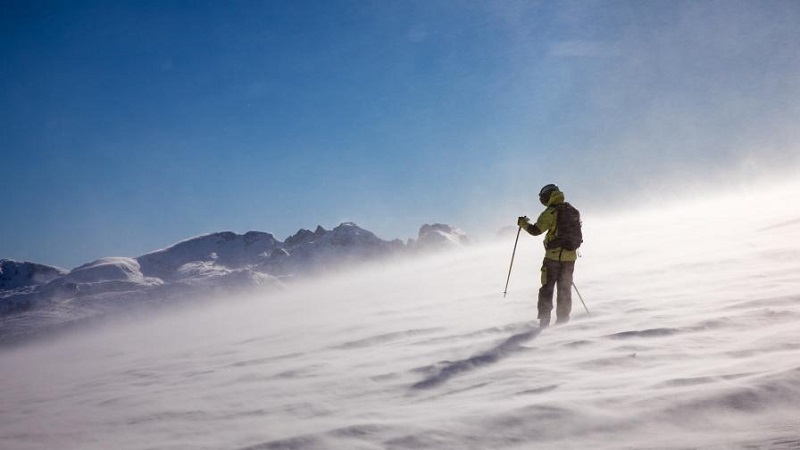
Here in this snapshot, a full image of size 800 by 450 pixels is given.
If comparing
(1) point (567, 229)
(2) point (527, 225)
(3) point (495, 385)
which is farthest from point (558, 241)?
(3) point (495, 385)

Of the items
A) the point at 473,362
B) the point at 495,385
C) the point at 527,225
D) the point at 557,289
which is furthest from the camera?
the point at 527,225

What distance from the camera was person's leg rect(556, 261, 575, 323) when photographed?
7.89 metres

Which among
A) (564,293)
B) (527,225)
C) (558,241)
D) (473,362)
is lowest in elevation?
(473,362)

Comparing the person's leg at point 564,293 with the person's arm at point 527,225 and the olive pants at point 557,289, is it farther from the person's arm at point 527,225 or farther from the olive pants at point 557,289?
the person's arm at point 527,225

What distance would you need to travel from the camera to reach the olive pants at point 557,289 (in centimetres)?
791

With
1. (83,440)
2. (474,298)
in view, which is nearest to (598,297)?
(474,298)

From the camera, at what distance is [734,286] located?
24.7 feet

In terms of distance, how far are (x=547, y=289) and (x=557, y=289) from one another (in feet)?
0.72

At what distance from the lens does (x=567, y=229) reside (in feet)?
27.3

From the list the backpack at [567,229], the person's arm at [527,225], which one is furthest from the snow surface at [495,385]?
the person's arm at [527,225]

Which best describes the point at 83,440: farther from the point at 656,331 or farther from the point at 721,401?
the point at 656,331

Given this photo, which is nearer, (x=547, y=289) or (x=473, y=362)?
(x=473, y=362)

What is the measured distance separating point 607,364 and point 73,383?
34.4ft

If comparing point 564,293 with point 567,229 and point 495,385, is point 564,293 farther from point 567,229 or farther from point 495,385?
point 495,385
